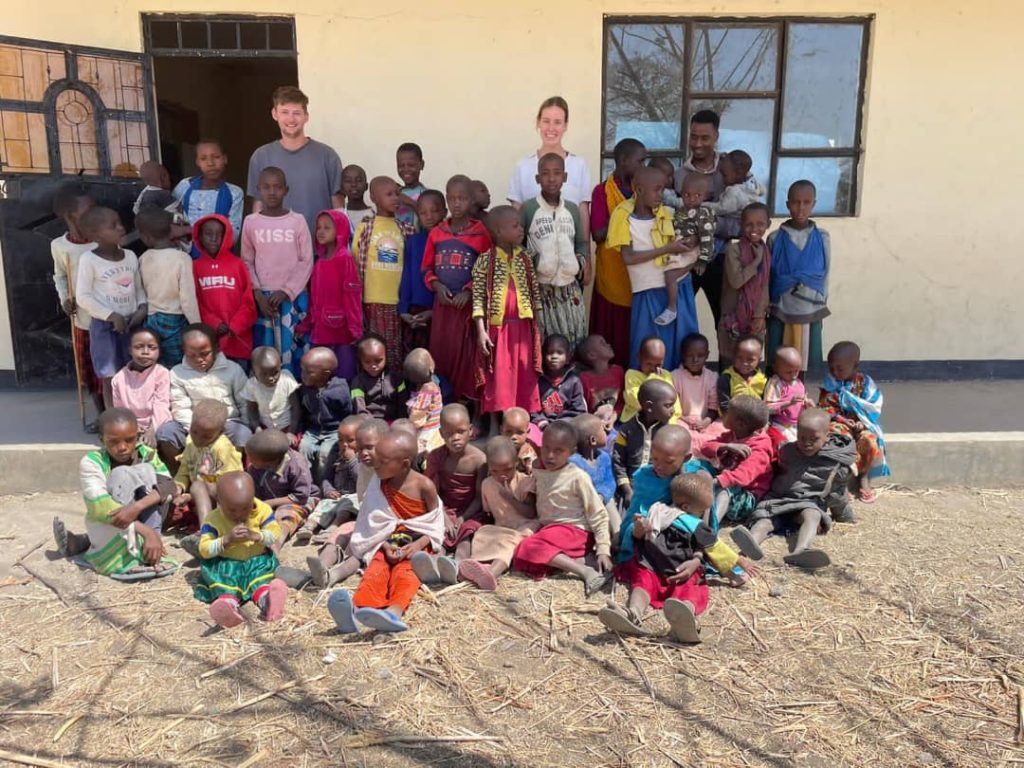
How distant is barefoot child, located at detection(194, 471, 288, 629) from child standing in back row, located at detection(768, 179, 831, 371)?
121 inches

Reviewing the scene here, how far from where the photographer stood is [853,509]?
4.32 metres

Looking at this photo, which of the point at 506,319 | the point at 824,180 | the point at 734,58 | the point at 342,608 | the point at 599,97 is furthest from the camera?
the point at 824,180

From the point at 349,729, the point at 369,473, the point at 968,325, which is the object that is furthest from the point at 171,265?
the point at 968,325

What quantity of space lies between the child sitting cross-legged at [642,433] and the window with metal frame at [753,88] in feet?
8.46

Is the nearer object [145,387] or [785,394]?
[145,387]

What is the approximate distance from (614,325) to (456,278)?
41.3 inches

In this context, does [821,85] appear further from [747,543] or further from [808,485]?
[747,543]

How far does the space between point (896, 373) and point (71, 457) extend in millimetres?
5737

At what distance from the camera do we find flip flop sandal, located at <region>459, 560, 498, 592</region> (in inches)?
135

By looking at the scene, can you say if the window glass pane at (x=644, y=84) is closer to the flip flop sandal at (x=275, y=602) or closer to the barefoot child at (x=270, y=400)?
the barefoot child at (x=270, y=400)

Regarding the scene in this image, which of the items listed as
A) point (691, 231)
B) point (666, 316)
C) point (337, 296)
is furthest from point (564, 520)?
point (337, 296)

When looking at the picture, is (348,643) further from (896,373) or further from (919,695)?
(896,373)

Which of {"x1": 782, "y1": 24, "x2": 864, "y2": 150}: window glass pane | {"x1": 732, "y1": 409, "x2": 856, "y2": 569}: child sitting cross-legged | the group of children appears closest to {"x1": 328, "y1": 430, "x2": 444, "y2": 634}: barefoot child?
the group of children

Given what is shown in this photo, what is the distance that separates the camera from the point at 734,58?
19.9 ft
